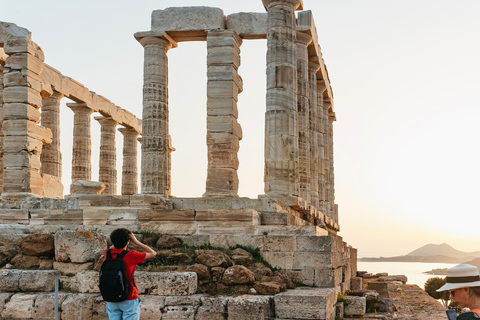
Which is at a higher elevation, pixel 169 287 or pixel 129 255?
pixel 129 255

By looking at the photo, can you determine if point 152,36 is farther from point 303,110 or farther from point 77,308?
point 77,308

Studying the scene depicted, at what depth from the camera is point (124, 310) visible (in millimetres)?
7965

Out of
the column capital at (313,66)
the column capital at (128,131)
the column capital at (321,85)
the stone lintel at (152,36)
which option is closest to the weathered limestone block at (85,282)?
the stone lintel at (152,36)

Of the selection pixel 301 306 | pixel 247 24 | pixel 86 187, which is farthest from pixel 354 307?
pixel 247 24

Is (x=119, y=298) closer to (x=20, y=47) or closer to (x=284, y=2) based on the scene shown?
(x=284, y=2)

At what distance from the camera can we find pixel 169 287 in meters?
11.6

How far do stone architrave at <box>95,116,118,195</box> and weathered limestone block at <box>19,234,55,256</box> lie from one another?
20.8m

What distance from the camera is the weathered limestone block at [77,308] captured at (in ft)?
37.6

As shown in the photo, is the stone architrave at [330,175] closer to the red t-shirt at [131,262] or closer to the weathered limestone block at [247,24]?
the weathered limestone block at [247,24]

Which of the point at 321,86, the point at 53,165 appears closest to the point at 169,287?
the point at 53,165

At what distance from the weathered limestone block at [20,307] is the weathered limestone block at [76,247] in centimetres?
110

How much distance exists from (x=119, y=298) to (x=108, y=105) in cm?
2607

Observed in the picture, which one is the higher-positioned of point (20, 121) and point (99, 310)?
point (20, 121)

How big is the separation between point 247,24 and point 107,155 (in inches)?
612
